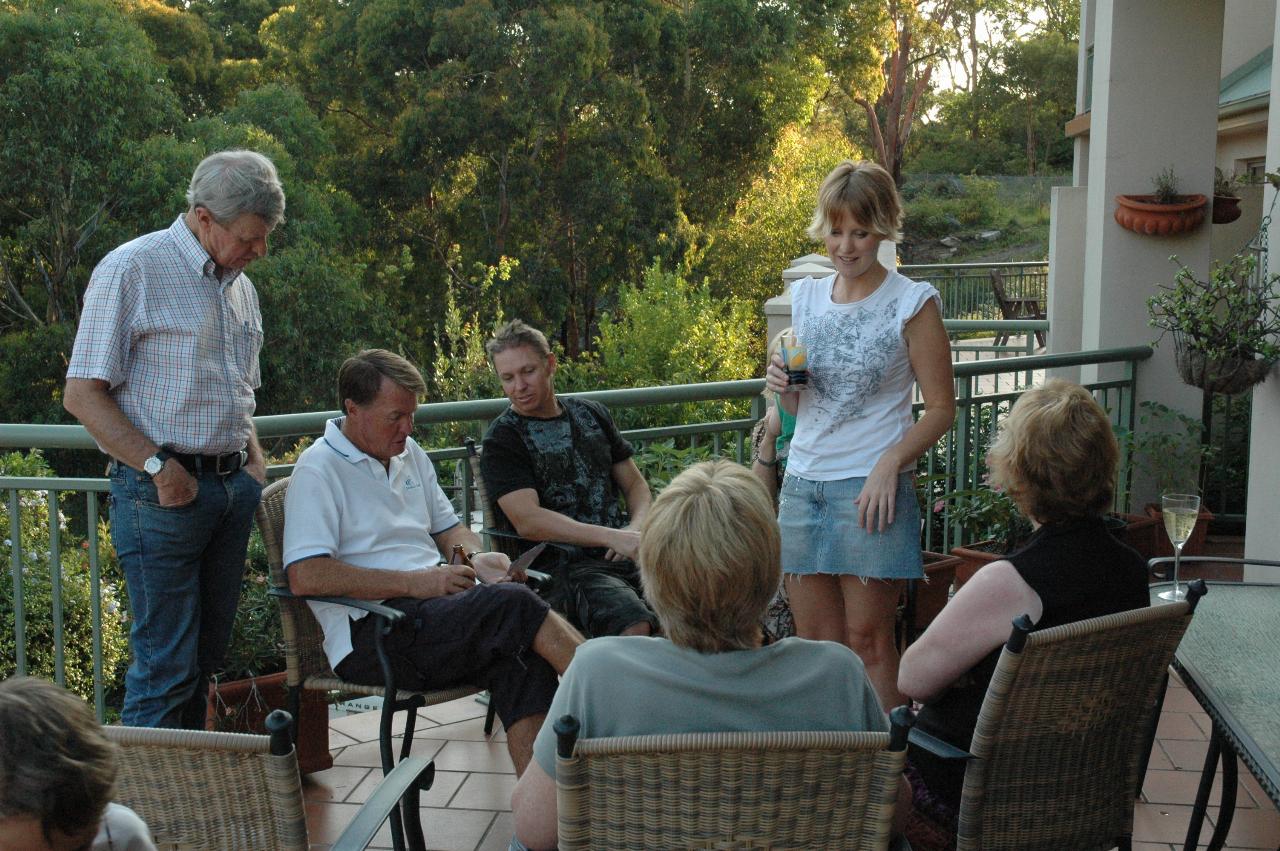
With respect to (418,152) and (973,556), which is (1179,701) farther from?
(418,152)

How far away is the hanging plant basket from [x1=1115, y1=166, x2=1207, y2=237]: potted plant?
1054 mm

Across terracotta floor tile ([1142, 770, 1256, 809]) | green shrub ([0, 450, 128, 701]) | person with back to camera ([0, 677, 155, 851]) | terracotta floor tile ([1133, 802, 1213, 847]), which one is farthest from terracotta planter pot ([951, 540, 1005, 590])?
person with back to camera ([0, 677, 155, 851])

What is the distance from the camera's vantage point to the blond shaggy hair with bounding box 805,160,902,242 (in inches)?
108

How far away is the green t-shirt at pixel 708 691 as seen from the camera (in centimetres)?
162

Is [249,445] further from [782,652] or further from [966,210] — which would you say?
[966,210]

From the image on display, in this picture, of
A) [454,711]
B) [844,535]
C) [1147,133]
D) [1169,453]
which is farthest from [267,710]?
[1147,133]

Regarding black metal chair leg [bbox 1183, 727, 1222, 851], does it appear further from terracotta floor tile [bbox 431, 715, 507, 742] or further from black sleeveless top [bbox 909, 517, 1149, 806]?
terracotta floor tile [bbox 431, 715, 507, 742]

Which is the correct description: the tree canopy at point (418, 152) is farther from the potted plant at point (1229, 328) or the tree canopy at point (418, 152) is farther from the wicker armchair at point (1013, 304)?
the potted plant at point (1229, 328)

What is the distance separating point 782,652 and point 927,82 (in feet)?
120

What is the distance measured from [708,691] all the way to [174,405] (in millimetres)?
1568

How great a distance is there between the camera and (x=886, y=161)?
35.4 metres

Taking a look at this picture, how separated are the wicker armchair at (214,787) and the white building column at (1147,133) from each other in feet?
15.7

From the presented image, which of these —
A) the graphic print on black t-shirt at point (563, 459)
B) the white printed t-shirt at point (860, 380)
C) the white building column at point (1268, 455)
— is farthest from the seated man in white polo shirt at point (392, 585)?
the white building column at point (1268, 455)

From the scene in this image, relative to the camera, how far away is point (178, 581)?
8.95 ft
